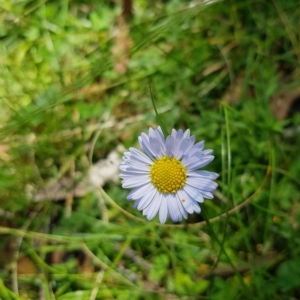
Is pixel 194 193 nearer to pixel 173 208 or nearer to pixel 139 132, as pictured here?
pixel 173 208

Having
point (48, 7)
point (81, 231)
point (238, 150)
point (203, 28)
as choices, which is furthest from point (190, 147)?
point (48, 7)

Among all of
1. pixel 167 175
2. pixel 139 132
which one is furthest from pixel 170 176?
pixel 139 132

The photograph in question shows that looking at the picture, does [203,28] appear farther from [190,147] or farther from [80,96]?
[190,147]

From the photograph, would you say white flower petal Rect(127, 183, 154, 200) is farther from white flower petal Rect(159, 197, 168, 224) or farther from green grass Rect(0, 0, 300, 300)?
green grass Rect(0, 0, 300, 300)

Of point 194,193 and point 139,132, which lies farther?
point 139,132

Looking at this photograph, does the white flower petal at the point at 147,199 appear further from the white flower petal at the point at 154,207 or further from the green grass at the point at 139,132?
the green grass at the point at 139,132

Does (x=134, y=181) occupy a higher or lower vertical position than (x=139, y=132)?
lower
